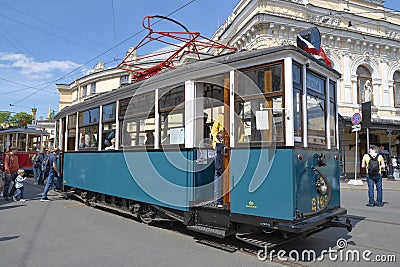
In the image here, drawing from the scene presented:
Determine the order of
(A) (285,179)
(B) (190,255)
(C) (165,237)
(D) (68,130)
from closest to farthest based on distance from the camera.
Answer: (A) (285,179) → (B) (190,255) → (C) (165,237) → (D) (68,130)

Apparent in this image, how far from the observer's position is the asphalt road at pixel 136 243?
4785 millimetres

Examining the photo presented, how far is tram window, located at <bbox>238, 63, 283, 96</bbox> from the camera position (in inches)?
190

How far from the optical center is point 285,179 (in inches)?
179

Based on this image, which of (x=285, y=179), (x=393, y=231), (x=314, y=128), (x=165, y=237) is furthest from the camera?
(x=393, y=231)

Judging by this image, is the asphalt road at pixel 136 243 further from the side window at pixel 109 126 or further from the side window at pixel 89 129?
the side window at pixel 89 129

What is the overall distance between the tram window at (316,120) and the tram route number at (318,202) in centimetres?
87

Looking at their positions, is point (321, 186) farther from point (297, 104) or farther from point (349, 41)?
point (349, 41)

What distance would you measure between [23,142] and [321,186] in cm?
1845

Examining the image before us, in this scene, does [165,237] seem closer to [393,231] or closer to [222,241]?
[222,241]

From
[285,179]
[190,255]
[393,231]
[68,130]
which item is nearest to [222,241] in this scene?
[190,255]

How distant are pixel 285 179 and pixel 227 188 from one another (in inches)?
42.5

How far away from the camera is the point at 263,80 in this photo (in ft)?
16.2

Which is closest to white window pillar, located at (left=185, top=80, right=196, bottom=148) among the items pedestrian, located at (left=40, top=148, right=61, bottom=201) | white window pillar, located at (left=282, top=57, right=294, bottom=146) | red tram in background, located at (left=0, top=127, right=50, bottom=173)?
white window pillar, located at (left=282, top=57, right=294, bottom=146)

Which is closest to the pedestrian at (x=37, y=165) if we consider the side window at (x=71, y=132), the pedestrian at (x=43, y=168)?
the pedestrian at (x=43, y=168)
